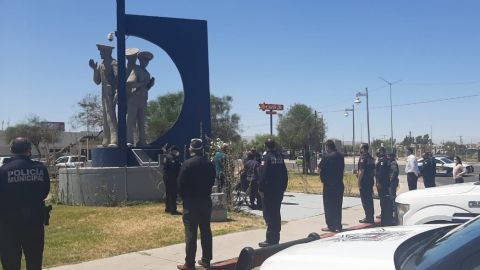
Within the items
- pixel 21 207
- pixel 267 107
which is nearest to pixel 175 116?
pixel 267 107

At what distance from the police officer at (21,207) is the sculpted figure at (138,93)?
36.9 ft

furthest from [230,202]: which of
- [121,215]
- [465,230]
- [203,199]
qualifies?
→ [465,230]

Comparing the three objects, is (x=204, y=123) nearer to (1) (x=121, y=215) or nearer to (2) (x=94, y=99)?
(1) (x=121, y=215)

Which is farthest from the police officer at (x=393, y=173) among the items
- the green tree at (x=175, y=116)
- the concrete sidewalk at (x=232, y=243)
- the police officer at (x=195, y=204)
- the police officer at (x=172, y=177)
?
the green tree at (x=175, y=116)

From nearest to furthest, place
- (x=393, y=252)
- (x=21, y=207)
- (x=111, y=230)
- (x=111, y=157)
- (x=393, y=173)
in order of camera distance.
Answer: (x=393, y=252)
(x=21, y=207)
(x=111, y=230)
(x=393, y=173)
(x=111, y=157)

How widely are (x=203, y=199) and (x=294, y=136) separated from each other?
38552 millimetres

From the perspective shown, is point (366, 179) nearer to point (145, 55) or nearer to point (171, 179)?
point (171, 179)

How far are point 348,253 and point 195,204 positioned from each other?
433 cm

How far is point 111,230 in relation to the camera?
412 inches

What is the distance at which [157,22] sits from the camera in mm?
16906

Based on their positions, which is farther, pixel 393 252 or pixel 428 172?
pixel 428 172

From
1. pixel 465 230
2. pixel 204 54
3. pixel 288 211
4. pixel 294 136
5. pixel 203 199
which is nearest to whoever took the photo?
pixel 465 230

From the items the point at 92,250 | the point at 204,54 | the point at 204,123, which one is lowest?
the point at 92,250

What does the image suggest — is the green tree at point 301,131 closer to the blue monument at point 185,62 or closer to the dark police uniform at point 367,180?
the blue monument at point 185,62
